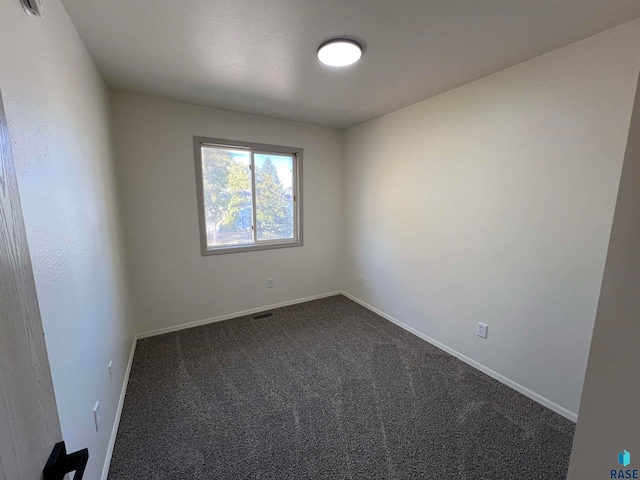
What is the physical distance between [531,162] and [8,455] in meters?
2.65

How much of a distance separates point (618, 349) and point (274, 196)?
3.21 m

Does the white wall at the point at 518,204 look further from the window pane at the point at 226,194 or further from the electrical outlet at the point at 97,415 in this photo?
the electrical outlet at the point at 97,415

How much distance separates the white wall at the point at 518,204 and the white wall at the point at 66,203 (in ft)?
8.75

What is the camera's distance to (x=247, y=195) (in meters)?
3.28

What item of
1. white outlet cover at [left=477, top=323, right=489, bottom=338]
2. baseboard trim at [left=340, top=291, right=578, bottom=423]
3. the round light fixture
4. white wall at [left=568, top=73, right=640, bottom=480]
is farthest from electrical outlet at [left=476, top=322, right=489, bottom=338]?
the round light fixture

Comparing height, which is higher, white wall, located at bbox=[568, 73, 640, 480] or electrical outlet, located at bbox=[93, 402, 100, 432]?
white wall, located at bbox=[568, 73, 640, 480]

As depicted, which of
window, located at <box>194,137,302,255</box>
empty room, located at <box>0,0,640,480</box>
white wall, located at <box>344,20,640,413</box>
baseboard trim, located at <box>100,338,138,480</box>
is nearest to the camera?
empty room, located at <box>0,0,640,480</box>

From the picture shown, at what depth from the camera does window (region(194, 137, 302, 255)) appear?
9.91 ft

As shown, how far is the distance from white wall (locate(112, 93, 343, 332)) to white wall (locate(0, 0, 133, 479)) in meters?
0.73

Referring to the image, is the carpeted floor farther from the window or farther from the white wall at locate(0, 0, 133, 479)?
the window

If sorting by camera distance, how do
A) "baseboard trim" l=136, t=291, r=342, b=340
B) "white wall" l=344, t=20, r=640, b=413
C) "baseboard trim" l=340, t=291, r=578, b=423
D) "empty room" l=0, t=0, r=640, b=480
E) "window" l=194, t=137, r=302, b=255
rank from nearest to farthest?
"empty room" l=0, t=0, r=640, b=480 → "white wall" l=344, t=20, r=640, b=413 → "baseboard trim" l=340, t=291, r=578, b=423 → "baseboard trim" l=136, t=291, r=342, b=340 → "window" l=194, t=137, r=302, b=255

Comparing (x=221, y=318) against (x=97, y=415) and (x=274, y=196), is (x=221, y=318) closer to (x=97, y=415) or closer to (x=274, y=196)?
(x=274, y=196)

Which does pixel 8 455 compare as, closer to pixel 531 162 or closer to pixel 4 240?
pixel 4 240

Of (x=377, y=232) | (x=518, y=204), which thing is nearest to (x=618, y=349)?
(x=518, y=204)
